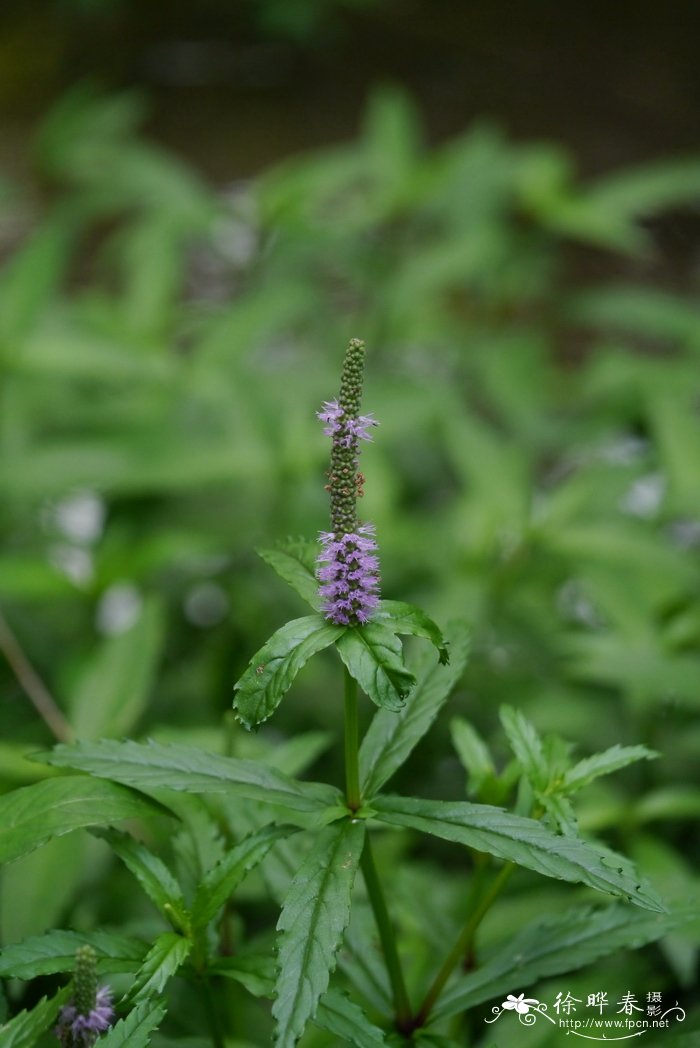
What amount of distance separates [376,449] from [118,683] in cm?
115

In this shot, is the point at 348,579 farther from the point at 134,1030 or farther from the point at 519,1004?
the point at 519,1004

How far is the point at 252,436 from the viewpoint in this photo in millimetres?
2570

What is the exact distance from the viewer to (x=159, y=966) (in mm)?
970

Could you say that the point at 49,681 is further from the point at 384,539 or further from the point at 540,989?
the point at 540,989

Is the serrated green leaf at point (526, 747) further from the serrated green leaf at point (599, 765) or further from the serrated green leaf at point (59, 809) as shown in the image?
the serrated green leaf at point (59, 809)

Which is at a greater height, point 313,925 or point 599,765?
point 599,765

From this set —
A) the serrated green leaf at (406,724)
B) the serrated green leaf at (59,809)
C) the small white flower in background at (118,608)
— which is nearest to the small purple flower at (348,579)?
the serrated green leaf at (406,724)

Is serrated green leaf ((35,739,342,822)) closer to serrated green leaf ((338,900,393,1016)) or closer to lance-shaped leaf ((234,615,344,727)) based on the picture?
lance-shaped leaf ((234,615,344,727))

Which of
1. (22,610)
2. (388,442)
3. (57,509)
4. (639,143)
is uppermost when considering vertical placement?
(639,143)

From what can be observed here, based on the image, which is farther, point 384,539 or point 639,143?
point 639,143

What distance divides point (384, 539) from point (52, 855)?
109cm

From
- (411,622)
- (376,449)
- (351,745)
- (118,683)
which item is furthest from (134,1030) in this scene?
(376,449)

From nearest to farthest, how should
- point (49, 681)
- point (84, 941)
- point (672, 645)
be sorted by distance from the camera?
point (84, 941), point (672, 645), point (49, 681)

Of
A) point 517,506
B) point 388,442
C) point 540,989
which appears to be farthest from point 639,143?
point 540,989
